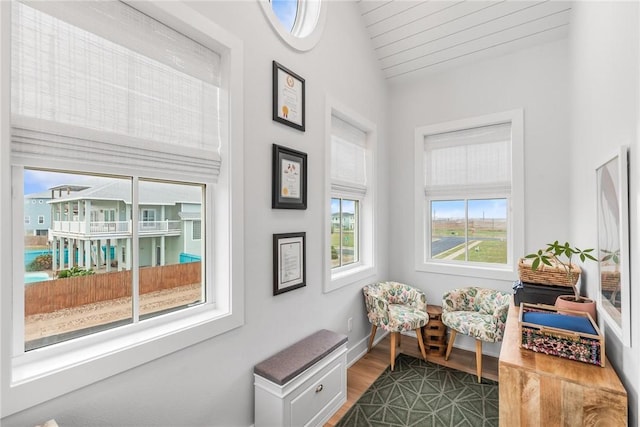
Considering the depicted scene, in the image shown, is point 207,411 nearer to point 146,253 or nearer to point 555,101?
Answer: point 146,253

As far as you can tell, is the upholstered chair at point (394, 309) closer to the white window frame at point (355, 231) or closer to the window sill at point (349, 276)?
the window sill at point (349, 276)

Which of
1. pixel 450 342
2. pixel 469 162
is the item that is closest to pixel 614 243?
pixel 450 342

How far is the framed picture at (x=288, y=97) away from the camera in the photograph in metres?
1.95

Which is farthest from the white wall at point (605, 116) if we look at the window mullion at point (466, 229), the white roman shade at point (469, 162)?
the window mullion at point (466, 229)

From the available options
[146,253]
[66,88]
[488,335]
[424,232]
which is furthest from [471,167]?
[66,88]

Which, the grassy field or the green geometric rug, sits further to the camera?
the grassy field

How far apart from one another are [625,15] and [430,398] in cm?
251

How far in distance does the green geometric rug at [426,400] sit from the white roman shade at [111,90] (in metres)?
2.01

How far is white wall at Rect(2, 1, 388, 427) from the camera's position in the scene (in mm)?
1259

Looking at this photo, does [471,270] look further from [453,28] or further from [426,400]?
[453,28]

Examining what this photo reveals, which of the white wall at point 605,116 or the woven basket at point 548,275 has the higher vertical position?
the white wall at point 605,116

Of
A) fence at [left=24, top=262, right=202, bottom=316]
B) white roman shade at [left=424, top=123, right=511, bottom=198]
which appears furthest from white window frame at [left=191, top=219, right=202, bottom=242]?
white roman shade at [left=424, top=123, right=511, bottom=198]

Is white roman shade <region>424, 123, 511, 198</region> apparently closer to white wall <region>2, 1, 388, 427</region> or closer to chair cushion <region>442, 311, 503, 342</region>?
white wall <region>2, 1, 388, 427</region>

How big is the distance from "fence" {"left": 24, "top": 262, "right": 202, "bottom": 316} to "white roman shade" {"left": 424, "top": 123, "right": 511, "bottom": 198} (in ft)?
8.77
